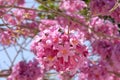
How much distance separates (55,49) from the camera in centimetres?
233

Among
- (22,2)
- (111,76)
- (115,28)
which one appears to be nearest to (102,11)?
(115,28)

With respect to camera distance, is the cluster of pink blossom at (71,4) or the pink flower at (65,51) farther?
the cluster of pink blossom at (71,4)

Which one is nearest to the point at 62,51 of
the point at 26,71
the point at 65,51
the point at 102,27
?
the point at 65,51

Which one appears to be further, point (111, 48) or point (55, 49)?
point (111, 48)

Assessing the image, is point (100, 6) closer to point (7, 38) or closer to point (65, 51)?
point (7, 38)

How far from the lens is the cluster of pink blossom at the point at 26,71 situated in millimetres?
3330

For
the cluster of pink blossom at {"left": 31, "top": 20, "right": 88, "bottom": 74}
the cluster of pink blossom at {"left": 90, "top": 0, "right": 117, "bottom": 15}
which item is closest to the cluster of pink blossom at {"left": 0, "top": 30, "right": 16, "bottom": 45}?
the cluster of pink blossom at {"left": 90, "top": 0, "right": 117, "bottom": 15}

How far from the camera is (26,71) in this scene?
3334mm

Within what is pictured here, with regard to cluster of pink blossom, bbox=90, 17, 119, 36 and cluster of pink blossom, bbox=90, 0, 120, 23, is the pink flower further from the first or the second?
cluster of pink blossom, bbox=90, 17, 119, 36

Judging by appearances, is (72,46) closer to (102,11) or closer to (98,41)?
(98,41)

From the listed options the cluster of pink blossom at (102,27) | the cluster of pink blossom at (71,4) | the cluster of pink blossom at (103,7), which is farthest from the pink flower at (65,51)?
the cluster of pink blossom at (71,4)

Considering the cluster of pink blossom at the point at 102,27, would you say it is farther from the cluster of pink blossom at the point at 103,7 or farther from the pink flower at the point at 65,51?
the pink flower at the point at 65,51

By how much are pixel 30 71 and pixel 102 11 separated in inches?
38.3

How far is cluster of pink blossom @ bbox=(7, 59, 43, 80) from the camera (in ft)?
10.9
